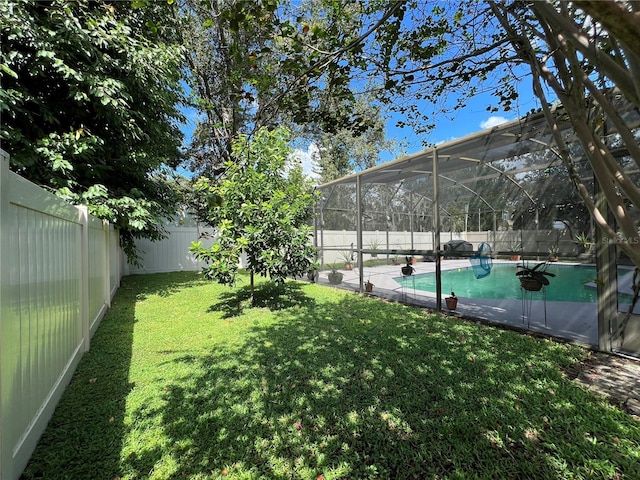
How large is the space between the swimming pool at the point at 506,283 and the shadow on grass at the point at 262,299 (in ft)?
8.30

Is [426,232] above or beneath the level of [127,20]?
beneath

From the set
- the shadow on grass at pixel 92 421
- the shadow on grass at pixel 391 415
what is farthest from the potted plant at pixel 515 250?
the shadow on grass at pixel 92 421

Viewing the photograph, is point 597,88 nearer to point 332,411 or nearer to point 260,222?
point 332,411

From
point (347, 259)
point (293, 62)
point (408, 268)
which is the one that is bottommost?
→ point (408, 268)

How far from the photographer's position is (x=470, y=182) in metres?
5.79

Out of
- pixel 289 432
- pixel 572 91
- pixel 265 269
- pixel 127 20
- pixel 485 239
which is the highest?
pixel 127 20

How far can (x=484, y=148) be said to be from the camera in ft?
16.9

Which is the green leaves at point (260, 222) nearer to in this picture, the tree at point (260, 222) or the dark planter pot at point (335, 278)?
the tree at point (260, 222)

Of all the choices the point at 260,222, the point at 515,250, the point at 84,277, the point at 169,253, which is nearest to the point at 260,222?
the point at 260,222

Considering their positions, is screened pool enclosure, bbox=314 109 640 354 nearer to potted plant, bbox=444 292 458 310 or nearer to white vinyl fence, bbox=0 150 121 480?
potted plant, bbox=444 292 458 310

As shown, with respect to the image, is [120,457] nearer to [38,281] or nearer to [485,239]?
[38,281]

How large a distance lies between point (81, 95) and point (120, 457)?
588 centimetres

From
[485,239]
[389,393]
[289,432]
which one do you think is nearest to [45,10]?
[289,432]

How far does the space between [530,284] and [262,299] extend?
5103mm
